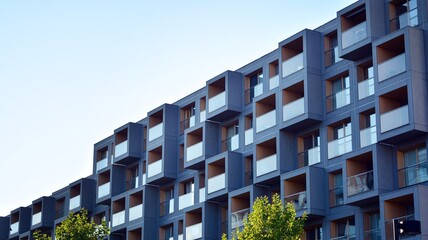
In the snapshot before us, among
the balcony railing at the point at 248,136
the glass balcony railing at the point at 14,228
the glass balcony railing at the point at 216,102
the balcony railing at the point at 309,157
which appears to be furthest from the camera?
the glass balcony railing at the point at 14,228

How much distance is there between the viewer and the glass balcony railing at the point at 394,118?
43906 millimetres

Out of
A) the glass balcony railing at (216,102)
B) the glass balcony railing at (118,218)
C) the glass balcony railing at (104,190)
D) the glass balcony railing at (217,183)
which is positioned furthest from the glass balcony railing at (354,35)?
the glass balcony railing at (104,190)

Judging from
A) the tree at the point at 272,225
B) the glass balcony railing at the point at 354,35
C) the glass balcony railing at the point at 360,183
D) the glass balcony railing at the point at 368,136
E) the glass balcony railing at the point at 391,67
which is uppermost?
the glass balcony railing at the point at 354,35

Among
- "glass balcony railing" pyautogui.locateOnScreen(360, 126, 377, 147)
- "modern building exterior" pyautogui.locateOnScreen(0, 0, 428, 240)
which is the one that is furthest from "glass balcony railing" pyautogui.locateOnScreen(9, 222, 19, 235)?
"glass balcony railing" pyautogui.locateOnScreen(360, 126, 377, 147)

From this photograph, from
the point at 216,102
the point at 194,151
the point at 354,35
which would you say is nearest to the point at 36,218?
the point at 194,151

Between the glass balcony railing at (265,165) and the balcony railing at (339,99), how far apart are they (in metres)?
4.65

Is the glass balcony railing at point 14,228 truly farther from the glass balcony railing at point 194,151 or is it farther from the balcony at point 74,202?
the glass balcony railing at point 194,151

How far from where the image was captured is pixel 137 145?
69.7 m

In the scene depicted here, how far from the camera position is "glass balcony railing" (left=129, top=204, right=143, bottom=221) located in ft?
218

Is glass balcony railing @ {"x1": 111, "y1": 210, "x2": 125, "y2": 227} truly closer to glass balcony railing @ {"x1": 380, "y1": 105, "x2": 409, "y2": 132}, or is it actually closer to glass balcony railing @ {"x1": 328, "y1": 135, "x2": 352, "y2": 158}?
glass balcony railing @ {"x1": 328, "y1": 135, "x2": 352, "y2": 158}

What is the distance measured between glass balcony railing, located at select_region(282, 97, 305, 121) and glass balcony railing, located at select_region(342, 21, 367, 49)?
173 inches

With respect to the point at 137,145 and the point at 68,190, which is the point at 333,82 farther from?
the point at 68,190

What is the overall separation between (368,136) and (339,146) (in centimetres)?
273

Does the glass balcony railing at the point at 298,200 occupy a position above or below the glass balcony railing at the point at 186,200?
below
